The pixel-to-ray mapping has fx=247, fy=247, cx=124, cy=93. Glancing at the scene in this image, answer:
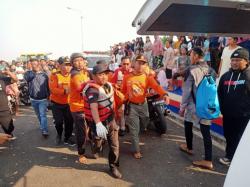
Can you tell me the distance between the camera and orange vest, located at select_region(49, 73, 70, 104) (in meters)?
5.41

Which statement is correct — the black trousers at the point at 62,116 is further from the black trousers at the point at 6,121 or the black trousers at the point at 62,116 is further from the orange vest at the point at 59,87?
the black trousers at the point at 6,121

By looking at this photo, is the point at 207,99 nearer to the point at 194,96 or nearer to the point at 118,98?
the point at 194,96

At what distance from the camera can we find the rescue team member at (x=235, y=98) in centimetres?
396

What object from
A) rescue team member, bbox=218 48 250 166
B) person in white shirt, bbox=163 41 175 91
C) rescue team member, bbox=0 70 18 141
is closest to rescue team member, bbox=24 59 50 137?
rescue team member, bbox=0 70 18 141

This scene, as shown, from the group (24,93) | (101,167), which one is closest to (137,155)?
(101,167)

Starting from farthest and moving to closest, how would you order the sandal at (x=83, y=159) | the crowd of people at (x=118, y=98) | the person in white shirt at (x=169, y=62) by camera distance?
1. the person in white shirt at (x=169, y=62)
2. the sandal at (x=83, y=159)
3. the crowd of people at (x=118, y=98)

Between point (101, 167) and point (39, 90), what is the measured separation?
2.64 m

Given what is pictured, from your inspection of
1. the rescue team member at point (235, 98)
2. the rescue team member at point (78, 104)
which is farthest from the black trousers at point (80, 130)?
the rescue team member at point (235, 98)

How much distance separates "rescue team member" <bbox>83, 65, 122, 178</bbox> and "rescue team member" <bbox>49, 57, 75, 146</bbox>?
57.6 inches

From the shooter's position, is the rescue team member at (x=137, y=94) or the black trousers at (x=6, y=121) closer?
the rescue team member at (x=137, y=94)

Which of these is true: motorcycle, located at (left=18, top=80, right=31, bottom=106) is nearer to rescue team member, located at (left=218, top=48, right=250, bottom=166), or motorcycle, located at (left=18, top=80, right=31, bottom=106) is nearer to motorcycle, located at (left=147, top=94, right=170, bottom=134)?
motorcycle, located at (left=147, top=94, right=170, bottom=134)

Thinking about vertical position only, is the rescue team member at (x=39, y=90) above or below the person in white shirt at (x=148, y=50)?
below

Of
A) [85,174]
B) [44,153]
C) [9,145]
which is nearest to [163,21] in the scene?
[85,174]

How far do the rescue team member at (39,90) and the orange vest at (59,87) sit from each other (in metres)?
0.59
